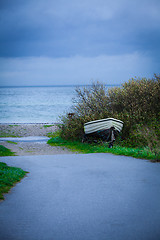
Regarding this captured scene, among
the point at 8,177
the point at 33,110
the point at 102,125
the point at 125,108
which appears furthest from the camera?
the point at 33,110

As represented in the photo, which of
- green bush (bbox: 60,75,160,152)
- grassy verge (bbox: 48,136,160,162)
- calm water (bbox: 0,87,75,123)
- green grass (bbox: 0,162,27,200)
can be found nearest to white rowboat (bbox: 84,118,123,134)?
green bush (bbox: 60,75,160,152)

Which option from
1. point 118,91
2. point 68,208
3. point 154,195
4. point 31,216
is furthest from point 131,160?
point 118,91

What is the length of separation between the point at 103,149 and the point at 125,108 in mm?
3586

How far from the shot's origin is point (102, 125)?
14.4 meters

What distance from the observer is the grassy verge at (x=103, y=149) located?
1020 centimetres

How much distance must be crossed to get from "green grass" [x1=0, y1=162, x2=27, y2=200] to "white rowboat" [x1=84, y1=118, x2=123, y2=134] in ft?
23.0

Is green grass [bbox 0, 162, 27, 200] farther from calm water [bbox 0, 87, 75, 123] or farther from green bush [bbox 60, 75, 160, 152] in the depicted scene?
calm water [bbox 0, 87, 75, 123]

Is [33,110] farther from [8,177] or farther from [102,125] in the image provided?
[8,177]

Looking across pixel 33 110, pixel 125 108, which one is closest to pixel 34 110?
pixel 33 110

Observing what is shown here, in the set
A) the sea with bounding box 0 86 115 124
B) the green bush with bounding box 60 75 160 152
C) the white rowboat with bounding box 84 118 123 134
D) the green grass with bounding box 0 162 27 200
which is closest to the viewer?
the green grass with bounding box 0 162 27 200

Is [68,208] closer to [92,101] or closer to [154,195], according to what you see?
[154,195]

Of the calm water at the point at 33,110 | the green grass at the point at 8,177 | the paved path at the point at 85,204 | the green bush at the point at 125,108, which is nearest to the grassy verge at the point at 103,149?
the green bush at the point at 125,108

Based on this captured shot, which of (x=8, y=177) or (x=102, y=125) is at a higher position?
(x=102, y=125)

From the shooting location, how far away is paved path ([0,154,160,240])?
168 inches
